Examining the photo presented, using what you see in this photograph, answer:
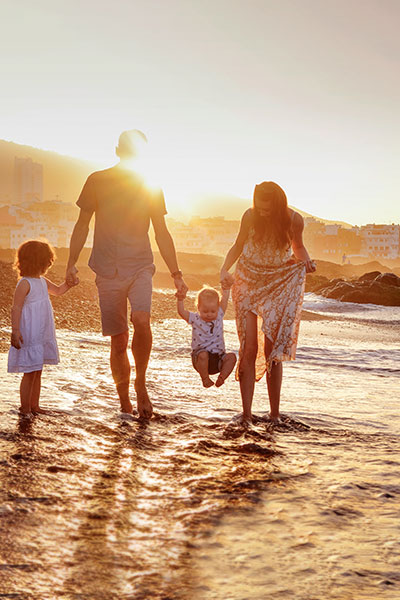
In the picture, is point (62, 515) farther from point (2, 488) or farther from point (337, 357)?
A: point (337, 357)

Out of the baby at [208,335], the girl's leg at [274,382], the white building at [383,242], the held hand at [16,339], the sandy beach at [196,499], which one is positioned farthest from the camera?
the white building at [383,242]

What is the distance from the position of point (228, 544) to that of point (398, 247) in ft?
504

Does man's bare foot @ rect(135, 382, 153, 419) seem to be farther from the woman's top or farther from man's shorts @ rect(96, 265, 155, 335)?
the woman's top

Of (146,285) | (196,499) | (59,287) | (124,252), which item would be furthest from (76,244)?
(196,499)

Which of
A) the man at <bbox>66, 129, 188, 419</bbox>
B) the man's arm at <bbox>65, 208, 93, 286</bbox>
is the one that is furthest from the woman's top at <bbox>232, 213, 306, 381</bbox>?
the man's arm at <bbox>65, 208, 93, 286</bbox>

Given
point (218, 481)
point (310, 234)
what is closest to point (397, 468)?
point (218, 481)

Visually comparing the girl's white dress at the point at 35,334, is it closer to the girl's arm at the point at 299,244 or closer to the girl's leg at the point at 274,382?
the girl's leg at the point at 274,382

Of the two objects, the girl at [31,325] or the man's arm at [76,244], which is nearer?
the girl at [31,325]

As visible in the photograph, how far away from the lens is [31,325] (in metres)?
4.46

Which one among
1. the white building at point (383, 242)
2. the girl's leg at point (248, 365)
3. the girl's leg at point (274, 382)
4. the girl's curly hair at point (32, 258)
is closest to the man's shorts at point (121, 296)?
the girl's curly hair at point (32, 258)

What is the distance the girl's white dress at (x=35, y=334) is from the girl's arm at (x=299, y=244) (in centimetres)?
193

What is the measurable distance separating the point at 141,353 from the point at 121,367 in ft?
0.78

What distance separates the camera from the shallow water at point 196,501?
220 cm

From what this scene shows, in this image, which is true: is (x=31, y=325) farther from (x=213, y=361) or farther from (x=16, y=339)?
(x=213, y=361)
